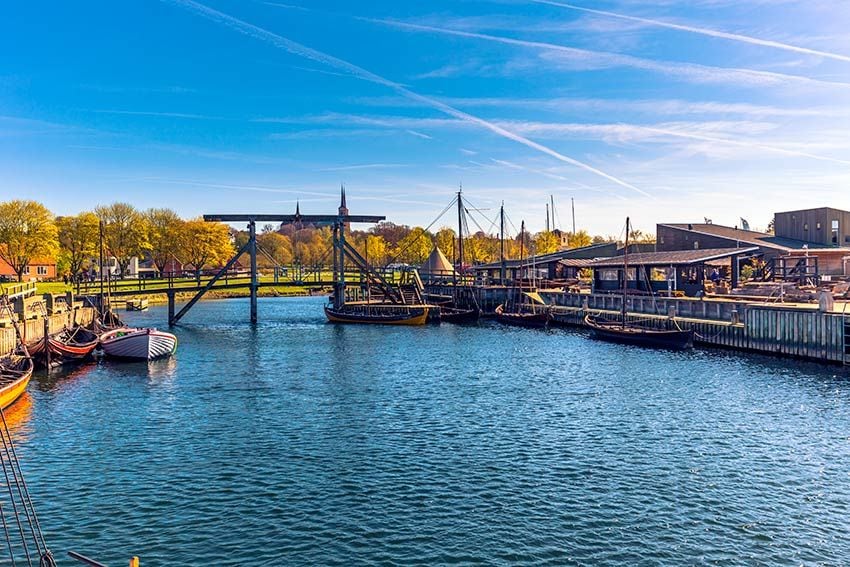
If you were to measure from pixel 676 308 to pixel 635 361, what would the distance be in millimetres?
17690

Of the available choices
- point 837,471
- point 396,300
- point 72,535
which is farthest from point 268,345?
point 837,471

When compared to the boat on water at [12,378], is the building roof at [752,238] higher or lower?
higher

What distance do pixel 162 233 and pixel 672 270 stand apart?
10360 centimetres

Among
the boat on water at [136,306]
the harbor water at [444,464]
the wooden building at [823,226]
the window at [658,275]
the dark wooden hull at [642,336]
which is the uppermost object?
the wooden building at [823,226]

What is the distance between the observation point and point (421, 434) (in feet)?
93.4

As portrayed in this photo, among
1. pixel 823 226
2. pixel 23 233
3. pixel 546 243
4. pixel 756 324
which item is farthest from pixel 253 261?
pixel 546 243

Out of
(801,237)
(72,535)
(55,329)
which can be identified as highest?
(801,237)

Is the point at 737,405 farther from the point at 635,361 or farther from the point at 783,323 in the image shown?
the point at 783,323

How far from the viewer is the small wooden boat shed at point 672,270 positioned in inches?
2689

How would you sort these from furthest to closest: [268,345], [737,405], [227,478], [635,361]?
[268,345] → [635,361] → [737,405] → [227,478]

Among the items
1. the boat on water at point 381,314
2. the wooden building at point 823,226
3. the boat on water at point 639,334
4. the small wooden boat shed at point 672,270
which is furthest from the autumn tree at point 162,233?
the wooden building at point 823,226

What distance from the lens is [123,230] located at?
12125 cm

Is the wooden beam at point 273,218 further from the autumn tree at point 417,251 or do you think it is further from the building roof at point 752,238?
the autumn tree at point 417,251

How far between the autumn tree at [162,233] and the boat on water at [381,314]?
6257 centimetres
